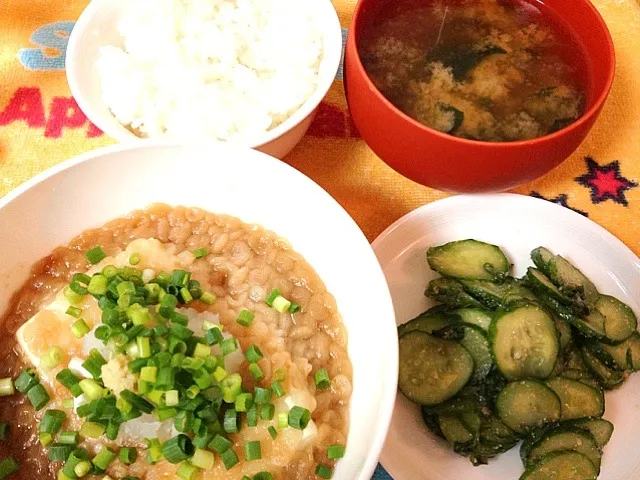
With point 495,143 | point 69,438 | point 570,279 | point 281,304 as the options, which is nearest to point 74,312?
point 69,438

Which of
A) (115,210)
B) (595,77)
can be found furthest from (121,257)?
(595,77)

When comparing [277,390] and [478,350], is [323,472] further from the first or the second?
[478,350]

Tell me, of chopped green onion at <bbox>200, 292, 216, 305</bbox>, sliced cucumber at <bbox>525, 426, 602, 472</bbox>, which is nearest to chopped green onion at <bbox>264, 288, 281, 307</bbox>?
chopped green onion at <bbox>200, 292, 216, 305</bbox>

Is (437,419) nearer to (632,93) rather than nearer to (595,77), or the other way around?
(595,77)

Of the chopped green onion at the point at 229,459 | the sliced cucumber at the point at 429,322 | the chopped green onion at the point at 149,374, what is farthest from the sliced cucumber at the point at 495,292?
the chopped green onion at the point at 149,374

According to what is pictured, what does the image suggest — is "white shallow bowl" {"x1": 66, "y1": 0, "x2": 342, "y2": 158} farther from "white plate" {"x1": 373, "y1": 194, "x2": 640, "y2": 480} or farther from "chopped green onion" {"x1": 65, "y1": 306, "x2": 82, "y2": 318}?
"chopped green onion" {"x1": 65, "y1": 306, "x2": 82, "y2": 318}

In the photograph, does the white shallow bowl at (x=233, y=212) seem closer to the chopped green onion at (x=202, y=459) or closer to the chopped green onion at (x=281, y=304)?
the chopped green onion at (x=281, y=304)
